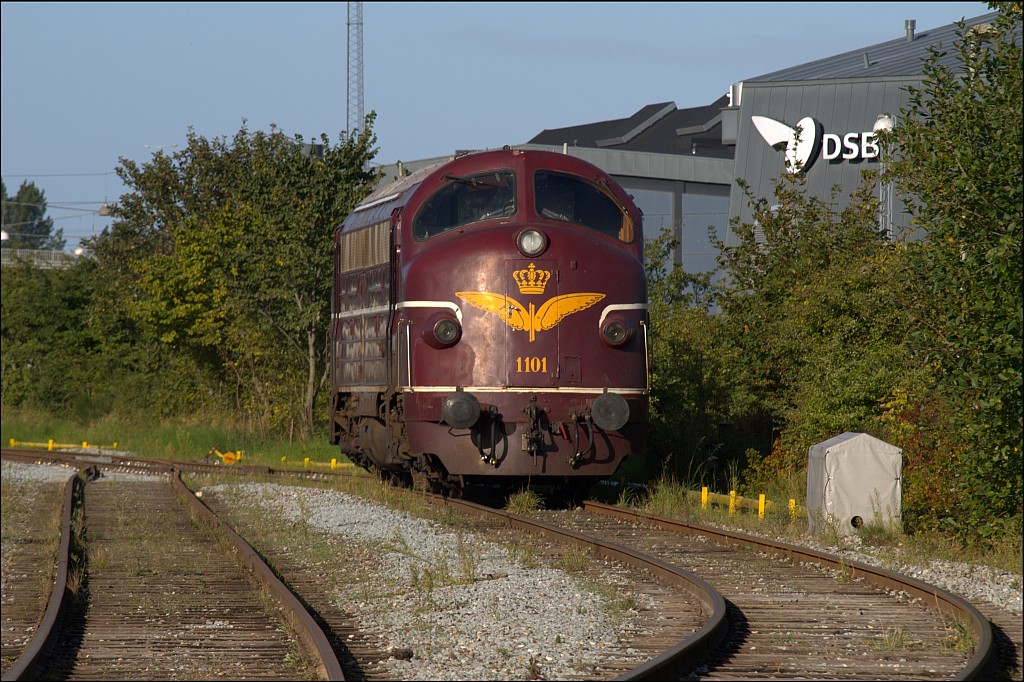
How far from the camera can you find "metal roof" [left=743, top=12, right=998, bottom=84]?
3641 centimetres

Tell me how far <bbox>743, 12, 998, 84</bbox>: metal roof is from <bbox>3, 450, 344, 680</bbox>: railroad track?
2735cm

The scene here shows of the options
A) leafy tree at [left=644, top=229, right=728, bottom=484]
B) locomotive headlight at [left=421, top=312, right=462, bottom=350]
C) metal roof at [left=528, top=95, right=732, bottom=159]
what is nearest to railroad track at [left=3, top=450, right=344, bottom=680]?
locomotive headlight at [left=421, top=312, right=462, bottom=350]

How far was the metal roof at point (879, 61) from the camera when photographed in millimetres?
36406

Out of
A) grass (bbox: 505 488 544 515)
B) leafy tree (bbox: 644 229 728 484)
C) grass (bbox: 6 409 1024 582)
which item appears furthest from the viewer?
leafy tree (bbox: 644 229 728 484)

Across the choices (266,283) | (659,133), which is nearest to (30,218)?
(659,133)

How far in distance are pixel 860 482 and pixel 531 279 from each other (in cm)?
431

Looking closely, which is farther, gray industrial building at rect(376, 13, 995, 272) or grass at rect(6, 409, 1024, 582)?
gray industrial building at rect(376, 13, 995, 272)

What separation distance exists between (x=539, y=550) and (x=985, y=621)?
4.79 meters

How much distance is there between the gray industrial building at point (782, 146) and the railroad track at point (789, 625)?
48.7ft

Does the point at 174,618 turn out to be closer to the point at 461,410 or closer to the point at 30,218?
the point at 461,410

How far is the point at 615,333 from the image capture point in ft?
47.5

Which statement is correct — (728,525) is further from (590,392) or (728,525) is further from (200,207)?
(200,207)

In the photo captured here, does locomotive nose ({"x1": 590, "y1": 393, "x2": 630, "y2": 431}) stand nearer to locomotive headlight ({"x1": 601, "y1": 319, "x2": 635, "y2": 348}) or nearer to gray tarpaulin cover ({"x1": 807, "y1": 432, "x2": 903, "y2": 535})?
locomotive headlight ({"x1": 601, "y1": 319, "x2": 635, "y2": 348})

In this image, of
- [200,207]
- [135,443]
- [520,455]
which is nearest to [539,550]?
[520,455]
